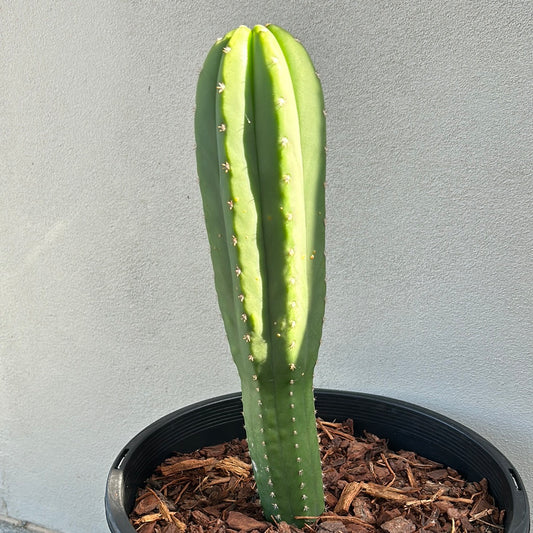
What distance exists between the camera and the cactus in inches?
24.6

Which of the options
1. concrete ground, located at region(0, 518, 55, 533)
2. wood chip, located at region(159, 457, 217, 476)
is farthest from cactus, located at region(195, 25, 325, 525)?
concrete ground, located at region(0, 518, 55, 533)

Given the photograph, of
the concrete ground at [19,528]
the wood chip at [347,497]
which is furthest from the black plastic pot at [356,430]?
the concrete ground at [19,528]

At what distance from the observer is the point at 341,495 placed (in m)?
0.87

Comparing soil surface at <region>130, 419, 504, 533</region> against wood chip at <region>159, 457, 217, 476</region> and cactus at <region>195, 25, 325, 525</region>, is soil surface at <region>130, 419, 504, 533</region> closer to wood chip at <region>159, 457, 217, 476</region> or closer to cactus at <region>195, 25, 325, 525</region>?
wood chip at <region>159, 457, 217, 476</region>

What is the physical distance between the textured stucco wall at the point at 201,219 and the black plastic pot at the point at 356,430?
0.10m

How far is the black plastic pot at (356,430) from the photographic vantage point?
2.67 feet

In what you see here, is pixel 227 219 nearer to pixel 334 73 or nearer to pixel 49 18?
pixel 334 73

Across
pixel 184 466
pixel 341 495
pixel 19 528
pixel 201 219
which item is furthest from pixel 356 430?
pixel 19 528

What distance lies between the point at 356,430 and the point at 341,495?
17 cm

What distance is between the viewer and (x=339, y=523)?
0.80m

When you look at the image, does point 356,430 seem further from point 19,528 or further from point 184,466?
point 19,528

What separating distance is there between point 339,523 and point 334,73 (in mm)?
726

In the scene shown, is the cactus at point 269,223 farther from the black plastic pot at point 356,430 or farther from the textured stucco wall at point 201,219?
the textured stucco wall at point 201,219

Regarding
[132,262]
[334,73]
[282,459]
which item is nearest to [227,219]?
Result: [282,459]
